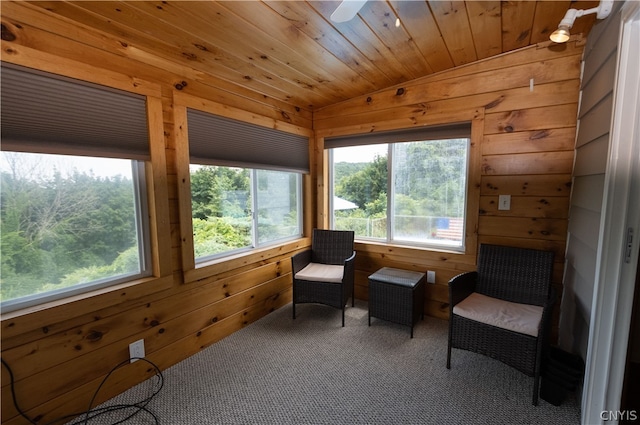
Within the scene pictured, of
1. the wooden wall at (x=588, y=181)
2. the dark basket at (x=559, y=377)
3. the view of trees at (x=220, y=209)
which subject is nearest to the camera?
the wooden wall at (x=588, y=181)

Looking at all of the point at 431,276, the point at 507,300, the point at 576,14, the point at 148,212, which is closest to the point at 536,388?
the point at 507,300

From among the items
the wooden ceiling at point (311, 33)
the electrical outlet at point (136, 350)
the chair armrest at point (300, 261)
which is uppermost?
the wooden ceiling at point (311, 33)

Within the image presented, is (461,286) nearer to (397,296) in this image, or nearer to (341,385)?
(397,296)

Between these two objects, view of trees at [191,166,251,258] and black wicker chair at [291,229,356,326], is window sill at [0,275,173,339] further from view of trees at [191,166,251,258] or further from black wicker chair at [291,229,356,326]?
black wicker chair at [291,229,356,326]

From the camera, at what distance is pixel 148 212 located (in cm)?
189

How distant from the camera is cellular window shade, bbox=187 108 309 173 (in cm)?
211

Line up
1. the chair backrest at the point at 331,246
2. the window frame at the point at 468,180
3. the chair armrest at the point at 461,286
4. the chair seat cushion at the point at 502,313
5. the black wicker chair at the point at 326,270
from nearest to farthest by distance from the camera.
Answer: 1. the chair seat cushion at the point at 502,313
2. the chair armrest at the point at 461,286
3. the window frame at the point at 468,180
4. the black wicker chair at the point at 326,270
5. the chair backrest at the point at 331,246

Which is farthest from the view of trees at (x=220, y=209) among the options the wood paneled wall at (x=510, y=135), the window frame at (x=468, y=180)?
the wood paneled wall at (x=510, y=135)

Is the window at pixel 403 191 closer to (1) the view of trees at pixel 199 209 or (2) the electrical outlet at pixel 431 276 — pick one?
(1) the view of trees at pixel 199 209

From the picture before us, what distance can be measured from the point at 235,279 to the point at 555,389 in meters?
2.32

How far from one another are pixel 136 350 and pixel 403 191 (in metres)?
2.59

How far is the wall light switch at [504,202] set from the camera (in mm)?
2297

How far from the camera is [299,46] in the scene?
1850mm

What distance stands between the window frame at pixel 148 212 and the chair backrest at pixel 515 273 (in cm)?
240
